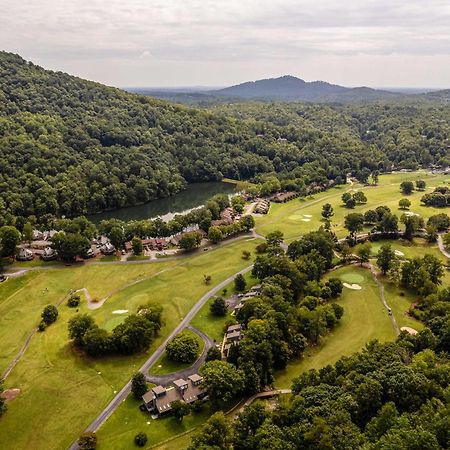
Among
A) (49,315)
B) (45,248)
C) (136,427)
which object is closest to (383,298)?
(136,427)

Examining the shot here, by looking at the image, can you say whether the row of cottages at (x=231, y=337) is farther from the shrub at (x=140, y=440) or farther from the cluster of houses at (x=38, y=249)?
the cluster of houses at (x=38, y=249)

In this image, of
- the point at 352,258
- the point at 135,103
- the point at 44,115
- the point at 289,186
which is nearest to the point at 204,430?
the point at 352,258

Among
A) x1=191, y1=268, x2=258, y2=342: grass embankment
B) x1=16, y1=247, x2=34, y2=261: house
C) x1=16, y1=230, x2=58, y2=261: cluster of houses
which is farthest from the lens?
x1=16, y1=230, x2=58, y2=261: cluster of houses

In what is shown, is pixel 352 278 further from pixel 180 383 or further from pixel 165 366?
pixel 180 383

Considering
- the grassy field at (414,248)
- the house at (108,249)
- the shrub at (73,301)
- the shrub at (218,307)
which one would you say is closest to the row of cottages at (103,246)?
the house at (108,249)

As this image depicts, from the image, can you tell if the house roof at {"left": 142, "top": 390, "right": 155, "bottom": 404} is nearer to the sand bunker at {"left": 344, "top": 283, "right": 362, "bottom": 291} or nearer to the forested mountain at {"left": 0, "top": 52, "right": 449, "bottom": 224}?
the sand bunker at {"left": 344, "top": 283, "right": 362, "bottom": 291}

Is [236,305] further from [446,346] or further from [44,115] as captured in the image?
[44,115]

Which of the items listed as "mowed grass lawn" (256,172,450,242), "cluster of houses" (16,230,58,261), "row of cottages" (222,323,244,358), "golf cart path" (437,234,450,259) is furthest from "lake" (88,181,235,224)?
"golf cart path" (437,234,450,259)
